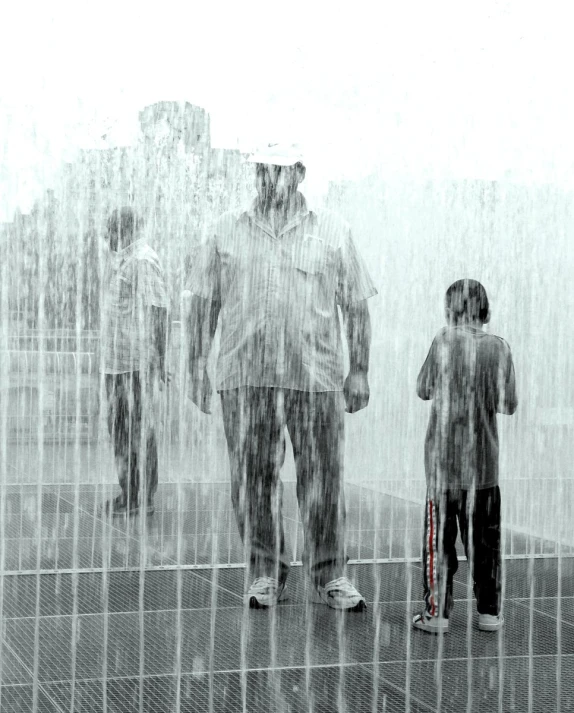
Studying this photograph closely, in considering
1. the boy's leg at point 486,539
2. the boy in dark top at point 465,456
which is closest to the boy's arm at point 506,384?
the boy in dark top at point 465,456

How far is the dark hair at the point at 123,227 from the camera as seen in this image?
675cm

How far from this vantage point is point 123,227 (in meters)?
6.76

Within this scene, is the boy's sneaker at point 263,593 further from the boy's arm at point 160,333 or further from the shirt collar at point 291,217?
the boy's arm at point 160,333

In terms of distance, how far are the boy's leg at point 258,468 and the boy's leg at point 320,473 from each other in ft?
0.26

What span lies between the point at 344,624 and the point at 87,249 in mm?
12229

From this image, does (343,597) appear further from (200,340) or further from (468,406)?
(200,340)

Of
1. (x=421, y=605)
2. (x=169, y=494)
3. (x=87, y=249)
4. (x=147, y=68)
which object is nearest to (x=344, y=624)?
(x=421, y=605)

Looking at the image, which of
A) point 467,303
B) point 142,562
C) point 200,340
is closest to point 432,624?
point 467,303

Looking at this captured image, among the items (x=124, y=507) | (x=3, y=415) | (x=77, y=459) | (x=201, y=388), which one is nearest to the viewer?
(x=201, y=388)

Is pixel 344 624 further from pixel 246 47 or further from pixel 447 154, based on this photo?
pixel 447 154

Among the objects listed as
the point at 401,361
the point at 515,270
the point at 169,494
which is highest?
the point at 515,270

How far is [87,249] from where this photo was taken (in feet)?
53.3

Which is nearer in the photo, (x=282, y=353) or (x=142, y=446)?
(x=282, y=353)

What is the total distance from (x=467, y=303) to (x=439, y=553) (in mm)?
901
